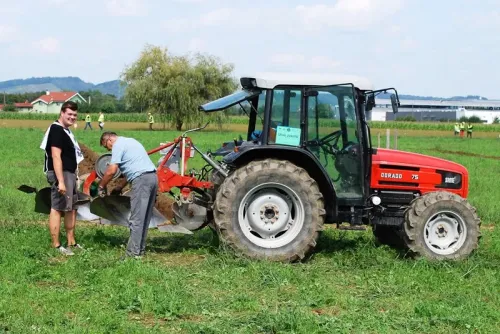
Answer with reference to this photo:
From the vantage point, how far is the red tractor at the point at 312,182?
8.85 m

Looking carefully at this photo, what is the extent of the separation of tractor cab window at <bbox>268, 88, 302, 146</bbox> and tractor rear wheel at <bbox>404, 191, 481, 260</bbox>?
1.59 m

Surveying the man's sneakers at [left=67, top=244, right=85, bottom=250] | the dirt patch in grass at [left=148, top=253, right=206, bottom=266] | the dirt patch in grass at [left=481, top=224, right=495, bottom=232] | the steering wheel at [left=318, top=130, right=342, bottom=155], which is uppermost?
the steering wheel at [left=318, top=130, right=342, bottom=155]

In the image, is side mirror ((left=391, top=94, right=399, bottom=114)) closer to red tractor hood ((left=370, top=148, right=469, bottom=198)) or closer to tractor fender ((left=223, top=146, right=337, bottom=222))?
red tractor hood ((left=370, top=148, right=469, bottom=198))

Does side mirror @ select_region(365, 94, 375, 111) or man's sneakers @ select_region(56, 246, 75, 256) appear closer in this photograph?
man's sneakers @ select_region(56, 246, 75, 256)

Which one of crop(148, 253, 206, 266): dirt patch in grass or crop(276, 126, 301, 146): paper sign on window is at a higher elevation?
crop(276, 126, 301, 146): paper sign on window

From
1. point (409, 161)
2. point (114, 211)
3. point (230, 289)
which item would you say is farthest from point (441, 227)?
point (114, 211)

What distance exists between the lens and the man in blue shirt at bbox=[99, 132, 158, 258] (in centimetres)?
895

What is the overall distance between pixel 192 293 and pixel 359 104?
321cm

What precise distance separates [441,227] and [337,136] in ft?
5.22

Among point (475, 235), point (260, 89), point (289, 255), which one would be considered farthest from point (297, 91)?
point (475, 235)

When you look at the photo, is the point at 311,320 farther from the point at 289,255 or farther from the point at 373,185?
the point at 373,185

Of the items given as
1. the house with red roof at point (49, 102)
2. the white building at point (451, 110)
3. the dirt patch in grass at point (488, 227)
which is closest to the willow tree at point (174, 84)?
the dirt patch in grass at point (488, 227)

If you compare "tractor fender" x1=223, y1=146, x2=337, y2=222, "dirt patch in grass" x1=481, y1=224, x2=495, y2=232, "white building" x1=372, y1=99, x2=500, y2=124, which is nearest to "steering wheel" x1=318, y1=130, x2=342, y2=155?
"tractor fender" x1=223, y1=146, x2=337, y2=222

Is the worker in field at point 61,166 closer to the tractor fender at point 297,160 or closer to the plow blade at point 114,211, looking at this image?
the plow blade at point 114,211
